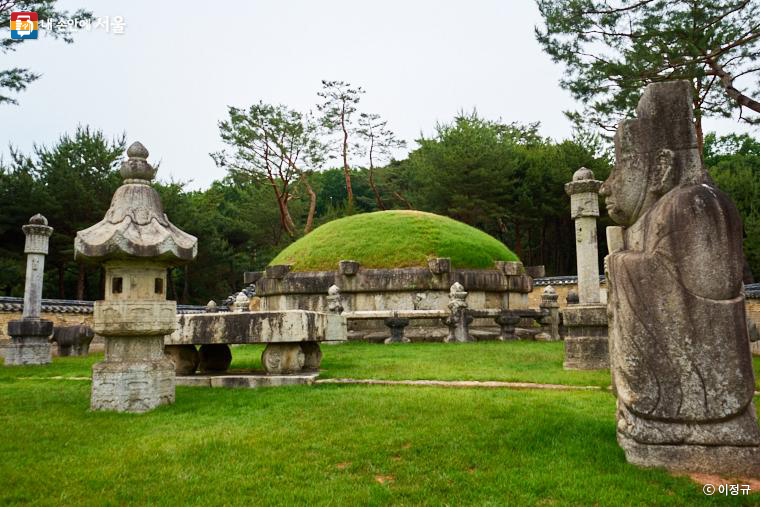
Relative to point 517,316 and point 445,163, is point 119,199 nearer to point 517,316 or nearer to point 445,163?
point 517,316

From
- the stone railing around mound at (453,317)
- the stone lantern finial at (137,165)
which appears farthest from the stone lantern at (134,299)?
the stone railing around mound at (453,317)

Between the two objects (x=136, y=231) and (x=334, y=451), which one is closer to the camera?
(x=334, y=451)

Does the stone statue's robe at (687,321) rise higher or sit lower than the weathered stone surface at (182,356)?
higher

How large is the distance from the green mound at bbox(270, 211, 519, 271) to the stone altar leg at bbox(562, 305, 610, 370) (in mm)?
7808

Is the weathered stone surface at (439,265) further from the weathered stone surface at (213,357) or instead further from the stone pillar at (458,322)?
the weathered stone surface at (213,357)

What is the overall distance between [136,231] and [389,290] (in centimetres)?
1031

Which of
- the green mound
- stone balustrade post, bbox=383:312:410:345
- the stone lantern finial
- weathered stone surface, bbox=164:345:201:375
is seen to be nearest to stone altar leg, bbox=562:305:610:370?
weathered stone surface, bbox=164:345:201:375

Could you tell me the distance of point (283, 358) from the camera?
715cm

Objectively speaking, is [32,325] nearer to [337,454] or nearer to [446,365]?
[446,365]

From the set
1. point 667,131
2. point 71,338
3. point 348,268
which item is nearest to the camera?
point 667,131

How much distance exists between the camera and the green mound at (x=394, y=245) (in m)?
16.7

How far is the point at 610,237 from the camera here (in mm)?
4266

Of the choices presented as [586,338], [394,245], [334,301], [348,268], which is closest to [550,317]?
[394,245]

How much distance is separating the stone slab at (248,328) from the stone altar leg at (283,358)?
0.29 metres
